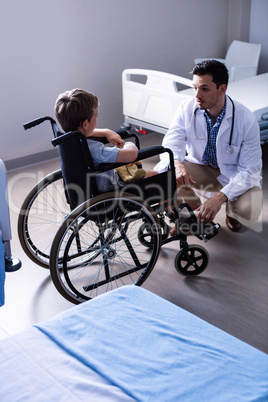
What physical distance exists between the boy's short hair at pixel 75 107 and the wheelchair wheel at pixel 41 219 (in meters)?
0.34

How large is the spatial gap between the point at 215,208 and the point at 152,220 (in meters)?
0.47

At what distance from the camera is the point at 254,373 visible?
1328mm

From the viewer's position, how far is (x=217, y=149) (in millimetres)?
2914

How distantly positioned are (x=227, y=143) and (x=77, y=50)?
80.4 inches

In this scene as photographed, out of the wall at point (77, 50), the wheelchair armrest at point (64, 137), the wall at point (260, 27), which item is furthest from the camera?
the wall at point (260, 27)

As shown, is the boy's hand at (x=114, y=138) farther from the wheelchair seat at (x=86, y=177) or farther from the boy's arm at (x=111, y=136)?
the wheelchair seat at (x=86, y=177)

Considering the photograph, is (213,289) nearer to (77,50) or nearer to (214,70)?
(214,70)

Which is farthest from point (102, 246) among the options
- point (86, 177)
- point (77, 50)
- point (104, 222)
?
point (77, 50)

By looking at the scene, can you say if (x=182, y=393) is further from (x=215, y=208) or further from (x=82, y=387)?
(x=215, y=208)

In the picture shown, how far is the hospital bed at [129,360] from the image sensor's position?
1274 millimetres

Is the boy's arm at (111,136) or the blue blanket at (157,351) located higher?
the boy's arm at (111,136)

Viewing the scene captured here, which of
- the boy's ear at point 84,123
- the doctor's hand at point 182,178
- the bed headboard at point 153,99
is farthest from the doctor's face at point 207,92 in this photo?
the bed headboard at point 153,99

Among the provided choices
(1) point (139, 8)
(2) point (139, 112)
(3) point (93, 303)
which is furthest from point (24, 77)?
(3) point (93, 303)

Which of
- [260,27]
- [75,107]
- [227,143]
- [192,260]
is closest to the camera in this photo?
[75,107]
